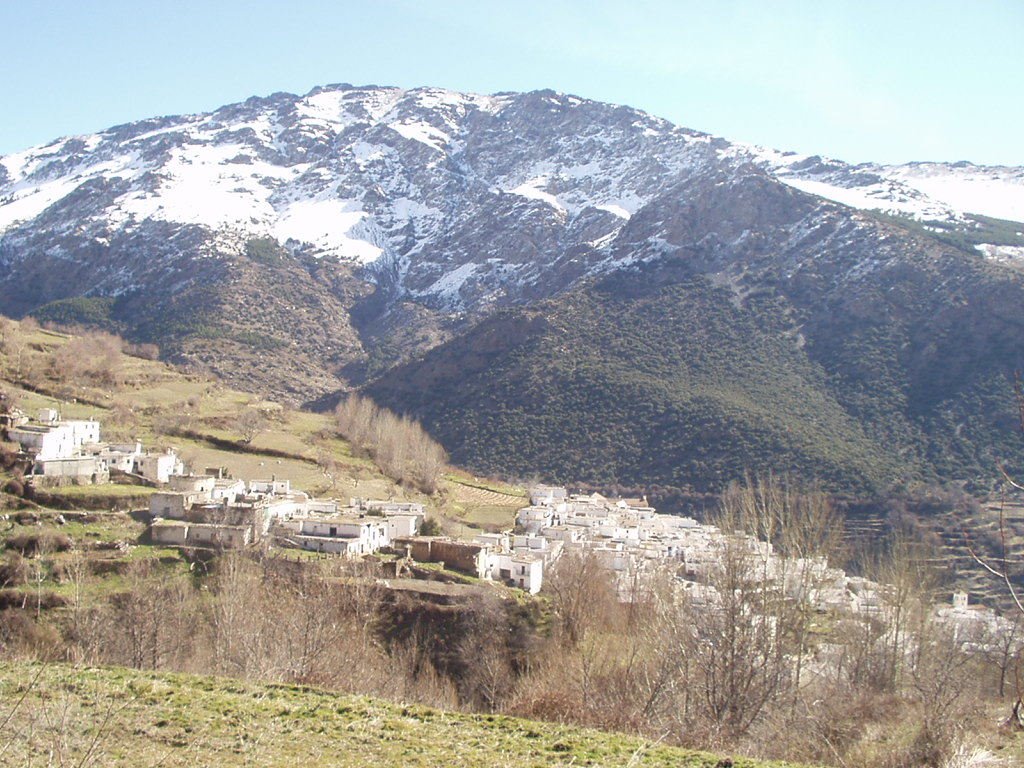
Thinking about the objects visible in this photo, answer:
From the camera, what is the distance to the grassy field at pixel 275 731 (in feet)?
27.1

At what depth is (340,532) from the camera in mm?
28438

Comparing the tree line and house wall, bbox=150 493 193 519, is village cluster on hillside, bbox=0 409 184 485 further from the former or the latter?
the tree line

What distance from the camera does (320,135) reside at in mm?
172000

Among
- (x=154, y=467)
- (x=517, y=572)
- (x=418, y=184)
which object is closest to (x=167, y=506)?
(x=154, y=467)

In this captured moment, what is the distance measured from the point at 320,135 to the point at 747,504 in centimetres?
16917

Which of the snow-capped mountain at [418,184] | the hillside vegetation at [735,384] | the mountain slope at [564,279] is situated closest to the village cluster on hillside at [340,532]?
the hillside vegetation at [735,384]

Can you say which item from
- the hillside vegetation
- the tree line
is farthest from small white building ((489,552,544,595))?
the hillside vegetation

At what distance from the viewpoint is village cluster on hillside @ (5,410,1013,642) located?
2602 centimetres

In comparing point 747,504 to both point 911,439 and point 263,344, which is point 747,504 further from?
point 263,344

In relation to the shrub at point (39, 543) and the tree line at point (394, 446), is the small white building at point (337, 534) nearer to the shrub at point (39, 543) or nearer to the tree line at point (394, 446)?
the shrub at point (39, 543)

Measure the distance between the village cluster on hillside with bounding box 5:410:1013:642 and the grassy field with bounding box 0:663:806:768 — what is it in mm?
13479

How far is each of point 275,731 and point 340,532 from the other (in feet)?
63.7

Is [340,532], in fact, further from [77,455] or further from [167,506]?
[77,455]

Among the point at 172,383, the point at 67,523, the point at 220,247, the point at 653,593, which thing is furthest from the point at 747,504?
the point at 220,247
